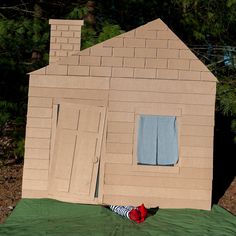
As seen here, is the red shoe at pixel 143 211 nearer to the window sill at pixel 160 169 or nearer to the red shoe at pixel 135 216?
the red shoe at pixel 135 216

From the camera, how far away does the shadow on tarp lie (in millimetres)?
11543

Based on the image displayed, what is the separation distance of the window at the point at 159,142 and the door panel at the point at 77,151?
0.74 metres

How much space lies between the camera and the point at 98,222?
762cm

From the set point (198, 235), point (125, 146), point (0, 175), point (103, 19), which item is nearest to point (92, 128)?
point (125, 146)

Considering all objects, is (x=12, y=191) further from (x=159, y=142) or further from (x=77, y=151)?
(x=159, y=142)

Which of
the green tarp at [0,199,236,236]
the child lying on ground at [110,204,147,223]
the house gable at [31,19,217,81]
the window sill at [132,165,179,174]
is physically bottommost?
the green tarp at [0,199,236,236]

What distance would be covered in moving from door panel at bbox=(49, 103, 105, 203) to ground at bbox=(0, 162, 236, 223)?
102cm

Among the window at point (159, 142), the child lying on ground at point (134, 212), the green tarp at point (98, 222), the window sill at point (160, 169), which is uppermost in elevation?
the window at point (159, 142)

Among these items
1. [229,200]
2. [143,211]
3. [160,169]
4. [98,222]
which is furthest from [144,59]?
[229,200]

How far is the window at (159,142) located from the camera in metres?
8.38

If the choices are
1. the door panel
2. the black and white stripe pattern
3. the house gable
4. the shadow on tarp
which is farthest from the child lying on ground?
the shadow on tarp

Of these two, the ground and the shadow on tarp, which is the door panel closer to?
the ground

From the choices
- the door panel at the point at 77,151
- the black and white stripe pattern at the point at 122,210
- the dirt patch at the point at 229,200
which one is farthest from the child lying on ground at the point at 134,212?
the dirt patch at the point at 229,200

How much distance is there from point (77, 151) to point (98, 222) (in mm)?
1429
